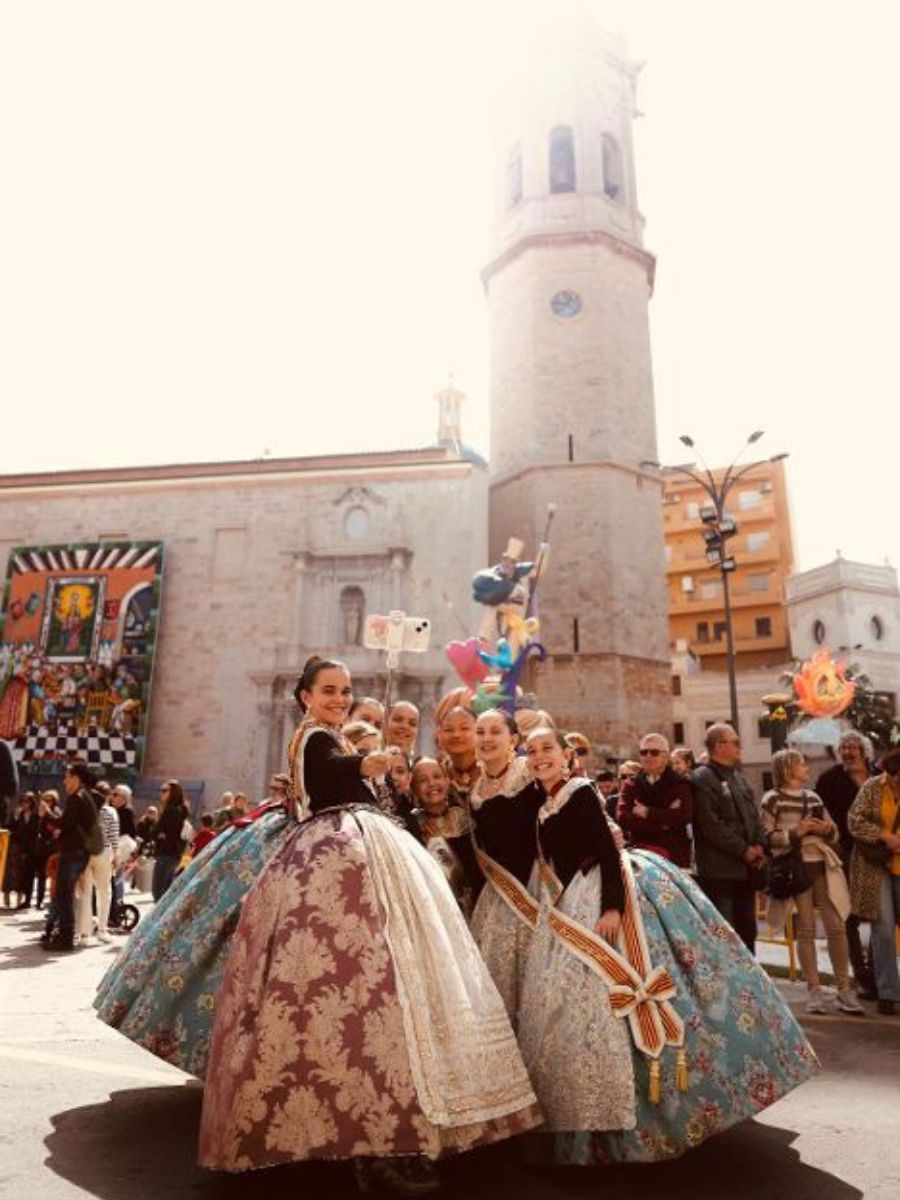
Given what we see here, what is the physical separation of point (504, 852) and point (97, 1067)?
98.7 inches

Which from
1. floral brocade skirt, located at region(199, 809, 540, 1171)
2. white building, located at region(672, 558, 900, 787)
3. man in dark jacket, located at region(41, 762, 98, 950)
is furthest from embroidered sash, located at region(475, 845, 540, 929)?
white building, located at region(672, 558, 900, 787)

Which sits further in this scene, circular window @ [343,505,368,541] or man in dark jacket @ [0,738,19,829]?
circular window @ [343,505,368,541]

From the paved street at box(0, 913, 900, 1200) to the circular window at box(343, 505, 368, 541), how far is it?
2386 cm

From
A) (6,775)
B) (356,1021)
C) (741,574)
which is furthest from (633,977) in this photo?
(741,574)

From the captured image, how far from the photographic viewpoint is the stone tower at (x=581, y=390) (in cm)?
2595

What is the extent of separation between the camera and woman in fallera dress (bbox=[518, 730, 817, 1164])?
3137 millimetres

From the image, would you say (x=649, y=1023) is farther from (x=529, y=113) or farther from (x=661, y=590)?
(x=529, y=113)

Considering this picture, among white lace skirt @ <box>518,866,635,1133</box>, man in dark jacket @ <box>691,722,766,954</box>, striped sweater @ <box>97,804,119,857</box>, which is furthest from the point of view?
striped sweater @ <box>97,804,119,857</box>

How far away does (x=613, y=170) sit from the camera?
1238 inches

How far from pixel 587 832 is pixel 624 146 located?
110 ft

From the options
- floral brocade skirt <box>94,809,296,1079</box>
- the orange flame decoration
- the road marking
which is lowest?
the road marking

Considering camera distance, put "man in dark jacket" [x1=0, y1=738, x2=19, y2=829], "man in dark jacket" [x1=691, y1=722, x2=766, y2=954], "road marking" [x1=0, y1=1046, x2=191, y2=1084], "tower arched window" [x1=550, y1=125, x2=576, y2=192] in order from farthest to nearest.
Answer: "tower arched window" [x1=550, y1=125, x2=576, y2=192] < "man in dark jacket" [x1=691, y1=722, x2=766, y2=954] < "man in dark jacket" [x1=0, y1=738, x2=19, y2=829] < "road marking" [x1=0, y1=1046, x2=191, y2=1084]

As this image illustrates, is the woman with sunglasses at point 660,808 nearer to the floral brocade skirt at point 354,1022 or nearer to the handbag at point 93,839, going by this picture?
the floral brocade skirt at point 354,1022

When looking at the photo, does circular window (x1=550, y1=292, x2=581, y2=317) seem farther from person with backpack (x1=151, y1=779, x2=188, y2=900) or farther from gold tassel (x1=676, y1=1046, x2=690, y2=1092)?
gold tassel (x1=676, y1=1046, x2=690, y2=1092)
